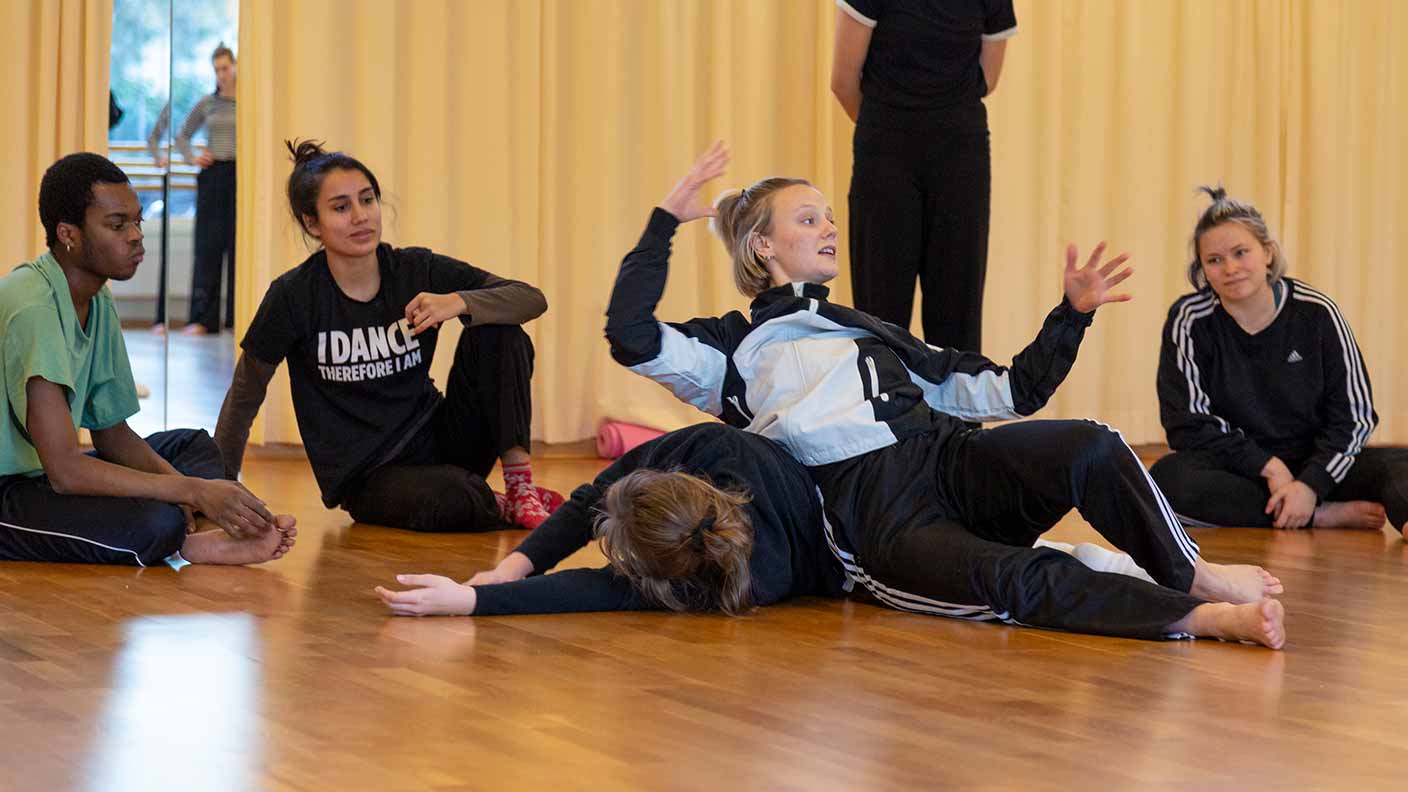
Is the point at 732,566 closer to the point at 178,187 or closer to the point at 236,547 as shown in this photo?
the point at 236,547

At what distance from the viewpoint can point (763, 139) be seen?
4891mm

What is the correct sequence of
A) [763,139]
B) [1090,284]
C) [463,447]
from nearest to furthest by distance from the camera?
[1090,284]
[463,447]
[763,139]

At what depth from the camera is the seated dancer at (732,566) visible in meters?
2.07

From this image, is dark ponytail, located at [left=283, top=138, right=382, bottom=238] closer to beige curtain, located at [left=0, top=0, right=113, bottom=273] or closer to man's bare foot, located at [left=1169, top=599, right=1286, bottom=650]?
beige curtain, located at [left=0, top=0, right=113, bottom=273]

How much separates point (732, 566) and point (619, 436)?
2454 millimetres

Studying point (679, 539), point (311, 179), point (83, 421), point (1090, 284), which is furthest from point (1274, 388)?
point (83, 421)

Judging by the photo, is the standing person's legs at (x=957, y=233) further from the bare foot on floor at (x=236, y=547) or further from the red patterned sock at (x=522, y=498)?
the bare foot on floor at (x=236, y=547)

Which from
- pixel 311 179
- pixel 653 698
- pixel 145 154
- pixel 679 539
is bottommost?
pixel 653 698

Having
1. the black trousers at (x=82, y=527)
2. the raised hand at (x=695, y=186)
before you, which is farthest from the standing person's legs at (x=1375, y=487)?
the black trousers at (x=82, y=527)

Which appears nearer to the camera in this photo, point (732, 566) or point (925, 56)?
point (732, 566)

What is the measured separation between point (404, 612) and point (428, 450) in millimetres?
1156

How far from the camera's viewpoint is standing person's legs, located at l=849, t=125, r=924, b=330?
3.49 meters

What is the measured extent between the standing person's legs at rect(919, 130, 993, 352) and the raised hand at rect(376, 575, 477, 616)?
158 centimetres

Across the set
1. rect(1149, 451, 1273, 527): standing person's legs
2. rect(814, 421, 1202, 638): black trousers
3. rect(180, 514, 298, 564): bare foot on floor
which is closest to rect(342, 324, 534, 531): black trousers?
rect(180, 514, 298, 564): bare foot on floor
